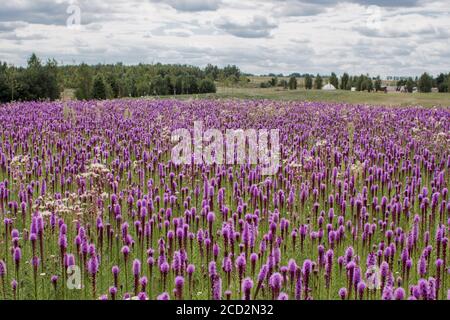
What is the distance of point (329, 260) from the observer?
16.3 feet

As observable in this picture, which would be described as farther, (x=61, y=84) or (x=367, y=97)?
(x=61, y=84)

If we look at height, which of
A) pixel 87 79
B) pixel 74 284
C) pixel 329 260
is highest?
pixel 87 79

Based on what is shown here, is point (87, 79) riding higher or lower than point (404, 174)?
higher

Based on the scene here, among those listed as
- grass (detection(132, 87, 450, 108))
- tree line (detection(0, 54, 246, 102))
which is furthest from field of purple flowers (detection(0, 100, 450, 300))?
grass (detection(132, 87, 450, 108))

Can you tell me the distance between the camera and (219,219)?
7879 millimetres

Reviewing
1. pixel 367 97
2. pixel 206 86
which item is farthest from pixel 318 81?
pixel 367 97

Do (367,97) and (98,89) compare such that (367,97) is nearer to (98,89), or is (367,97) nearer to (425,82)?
(425,82)

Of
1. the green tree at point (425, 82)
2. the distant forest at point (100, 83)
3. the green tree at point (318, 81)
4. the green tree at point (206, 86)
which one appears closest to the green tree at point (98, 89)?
the distant forest at point (100, 83)

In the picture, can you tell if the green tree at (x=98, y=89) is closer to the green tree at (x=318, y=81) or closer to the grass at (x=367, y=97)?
the grass at (x=367, y=97)

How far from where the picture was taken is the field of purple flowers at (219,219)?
5.06 metres

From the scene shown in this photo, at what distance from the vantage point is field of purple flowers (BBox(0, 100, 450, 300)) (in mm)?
5062

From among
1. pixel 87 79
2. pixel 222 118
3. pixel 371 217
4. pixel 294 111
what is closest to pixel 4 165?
pixel 371 217
